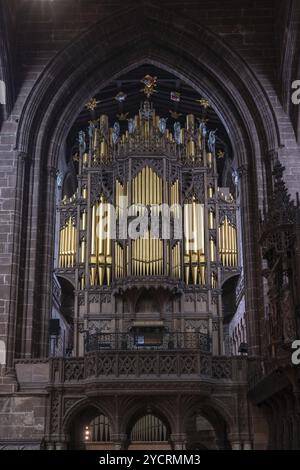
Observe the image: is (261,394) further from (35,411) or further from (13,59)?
(13,59)

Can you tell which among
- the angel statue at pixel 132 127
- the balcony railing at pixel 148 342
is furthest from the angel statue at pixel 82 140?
the balcony railing at pixel 148 342

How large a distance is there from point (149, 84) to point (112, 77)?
369 centimetres

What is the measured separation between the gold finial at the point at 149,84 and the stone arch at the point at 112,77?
327 centimetres

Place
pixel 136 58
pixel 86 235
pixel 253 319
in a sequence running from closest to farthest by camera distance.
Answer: pixel 253 319 < pixel 136 58 < pixel 86 235

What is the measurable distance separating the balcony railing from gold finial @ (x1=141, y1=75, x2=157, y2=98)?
9.74m

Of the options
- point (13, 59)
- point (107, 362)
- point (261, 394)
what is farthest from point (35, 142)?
point (261, 394)

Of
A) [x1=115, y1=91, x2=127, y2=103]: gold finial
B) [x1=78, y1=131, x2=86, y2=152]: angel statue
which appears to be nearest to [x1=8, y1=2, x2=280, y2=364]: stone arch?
[x1=115, y1=91, x2=127, y2=103]: gold finial

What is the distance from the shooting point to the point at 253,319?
20859 millimetres

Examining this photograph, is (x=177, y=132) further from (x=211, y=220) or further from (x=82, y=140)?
(x=211, y=220)

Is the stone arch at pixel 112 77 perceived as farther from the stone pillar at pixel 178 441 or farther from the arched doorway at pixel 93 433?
the stone pillar at pixel 178 441

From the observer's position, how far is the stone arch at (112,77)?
21.8 metres

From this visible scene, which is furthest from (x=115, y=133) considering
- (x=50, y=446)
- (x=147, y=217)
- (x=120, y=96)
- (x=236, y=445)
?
(x=236, y=445)

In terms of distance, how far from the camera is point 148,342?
74.2 ft

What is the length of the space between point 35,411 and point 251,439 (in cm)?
572
